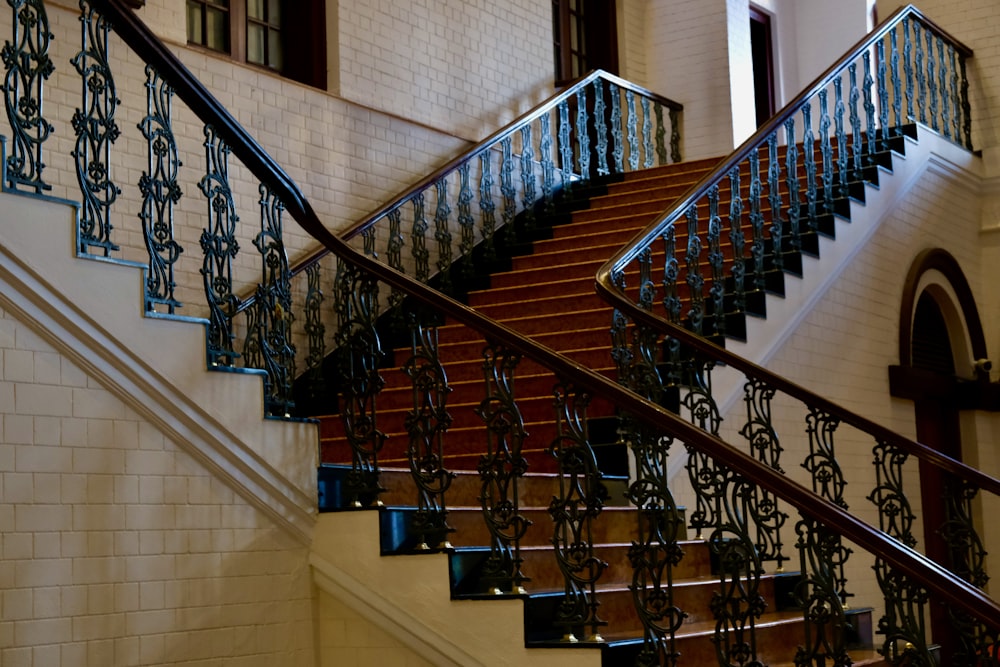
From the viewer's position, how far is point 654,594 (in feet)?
16.1

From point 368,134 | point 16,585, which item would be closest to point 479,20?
point 368,134

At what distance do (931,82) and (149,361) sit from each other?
766 cm

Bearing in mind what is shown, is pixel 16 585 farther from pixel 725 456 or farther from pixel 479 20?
pixel 479 20

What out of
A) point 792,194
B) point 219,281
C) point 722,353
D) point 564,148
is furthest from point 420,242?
point 219,281

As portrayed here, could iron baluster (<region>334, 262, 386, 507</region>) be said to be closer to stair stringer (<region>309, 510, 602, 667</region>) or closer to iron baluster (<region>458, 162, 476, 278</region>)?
stair stringer (<region>309, 510, 602, 667</region>)

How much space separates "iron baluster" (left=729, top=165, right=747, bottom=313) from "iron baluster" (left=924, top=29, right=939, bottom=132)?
3.23 meters

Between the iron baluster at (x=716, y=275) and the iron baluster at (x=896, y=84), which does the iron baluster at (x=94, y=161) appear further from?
the iron baluster at (x=896, y=84)

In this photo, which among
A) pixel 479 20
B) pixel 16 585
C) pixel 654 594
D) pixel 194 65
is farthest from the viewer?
pixel 479 20

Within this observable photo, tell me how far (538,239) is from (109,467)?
17.6 feet

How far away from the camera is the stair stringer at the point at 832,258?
756cm

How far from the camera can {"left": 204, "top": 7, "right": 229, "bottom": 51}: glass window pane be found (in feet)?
28.5

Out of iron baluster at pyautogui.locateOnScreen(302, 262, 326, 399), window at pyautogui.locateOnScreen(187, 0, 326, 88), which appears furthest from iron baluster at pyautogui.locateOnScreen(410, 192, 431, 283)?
iron baluster at pyautogui.locateOnScreen(302, 262, 326, 399)

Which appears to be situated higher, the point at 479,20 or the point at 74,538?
the point at 479,20

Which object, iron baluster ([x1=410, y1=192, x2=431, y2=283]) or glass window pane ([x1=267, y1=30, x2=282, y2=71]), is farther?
glass window pane ([x1=267, y1=30, x2=282, y2=71])
